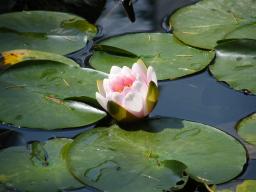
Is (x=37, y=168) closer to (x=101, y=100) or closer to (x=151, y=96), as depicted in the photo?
(x=101, y=100)

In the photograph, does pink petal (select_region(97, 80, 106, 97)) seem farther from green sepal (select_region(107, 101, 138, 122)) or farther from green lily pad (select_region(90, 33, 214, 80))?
green lily pad (select_region(90, 33, 214, 80))

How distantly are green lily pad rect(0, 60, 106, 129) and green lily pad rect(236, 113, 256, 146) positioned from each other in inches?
17.8

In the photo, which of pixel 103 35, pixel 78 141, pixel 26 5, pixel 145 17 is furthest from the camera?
pixel 26 5

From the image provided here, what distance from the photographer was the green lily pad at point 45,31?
2236mm

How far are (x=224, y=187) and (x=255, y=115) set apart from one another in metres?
0.36

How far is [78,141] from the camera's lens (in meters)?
1.68

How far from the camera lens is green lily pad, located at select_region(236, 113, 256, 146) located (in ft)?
5.43

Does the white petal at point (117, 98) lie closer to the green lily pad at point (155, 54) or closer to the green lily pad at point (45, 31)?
the green lily pad at point (155, 54)

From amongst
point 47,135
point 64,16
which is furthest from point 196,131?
point 64,16

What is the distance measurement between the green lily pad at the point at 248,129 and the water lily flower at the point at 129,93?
0.28 meters

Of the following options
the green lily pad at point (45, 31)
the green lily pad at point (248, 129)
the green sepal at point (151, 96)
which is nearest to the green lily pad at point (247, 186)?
the green lily pad at point (248, 129)

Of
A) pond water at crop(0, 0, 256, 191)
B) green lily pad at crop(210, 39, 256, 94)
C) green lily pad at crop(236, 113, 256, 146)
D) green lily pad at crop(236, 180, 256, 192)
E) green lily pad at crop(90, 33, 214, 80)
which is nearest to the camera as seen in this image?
green lily pad at crop(236, 180, 256, 192)

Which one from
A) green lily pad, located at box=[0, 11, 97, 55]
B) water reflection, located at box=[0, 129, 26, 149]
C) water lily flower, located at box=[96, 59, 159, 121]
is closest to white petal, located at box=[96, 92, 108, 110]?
water lily flower, located at box=[96, 59, 159, 121]

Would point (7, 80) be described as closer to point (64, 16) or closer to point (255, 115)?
point (64, 16)
